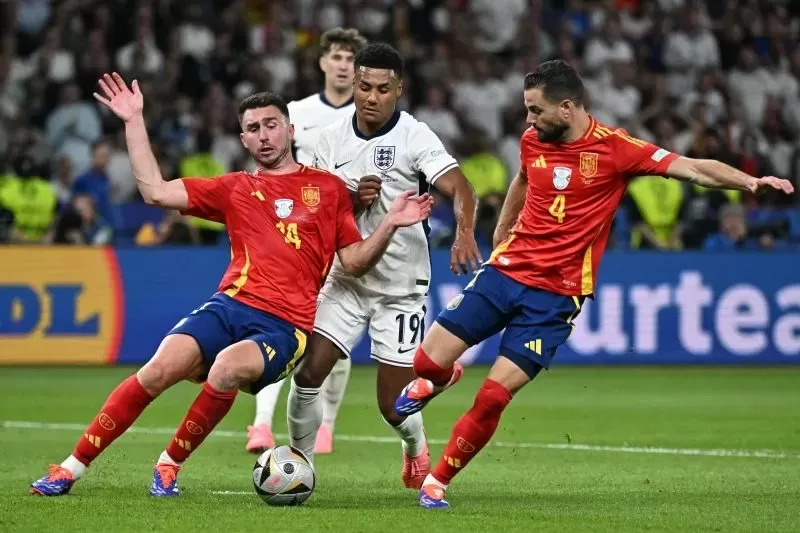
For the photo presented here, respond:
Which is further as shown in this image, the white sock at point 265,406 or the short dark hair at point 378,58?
the white sock at point 265,406

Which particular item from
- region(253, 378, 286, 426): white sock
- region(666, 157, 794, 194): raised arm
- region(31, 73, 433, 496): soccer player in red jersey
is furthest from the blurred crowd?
region(666, 157, 794, 194): raised arm

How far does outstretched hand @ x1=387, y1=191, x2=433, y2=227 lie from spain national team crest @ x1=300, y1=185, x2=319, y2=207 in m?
0.41

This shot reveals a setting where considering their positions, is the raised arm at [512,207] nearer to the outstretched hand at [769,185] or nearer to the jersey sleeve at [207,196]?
the outstretched hand at [769,185]

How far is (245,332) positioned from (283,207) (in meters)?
0.73

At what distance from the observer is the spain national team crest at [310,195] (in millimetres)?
8133

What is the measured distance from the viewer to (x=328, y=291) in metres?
8.88

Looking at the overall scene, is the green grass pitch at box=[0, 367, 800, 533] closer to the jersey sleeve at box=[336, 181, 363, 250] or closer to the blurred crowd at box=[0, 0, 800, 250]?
the jersey sleeve at box=[336, 181, 363, 250]

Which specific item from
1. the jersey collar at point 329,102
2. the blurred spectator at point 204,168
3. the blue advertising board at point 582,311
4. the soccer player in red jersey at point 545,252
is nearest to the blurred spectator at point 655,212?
the blue advertising board at point 582,311

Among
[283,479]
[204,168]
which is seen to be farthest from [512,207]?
[204,168]

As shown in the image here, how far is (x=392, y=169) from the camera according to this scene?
28.6 feet

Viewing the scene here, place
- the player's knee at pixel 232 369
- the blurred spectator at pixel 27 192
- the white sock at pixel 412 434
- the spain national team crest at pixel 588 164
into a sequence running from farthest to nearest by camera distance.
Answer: the blurred spectator at pixel 27 192, the white sock at pixel 412 434, the spain national team crest at pixel 588 164, the player's knee at pixel 232 369

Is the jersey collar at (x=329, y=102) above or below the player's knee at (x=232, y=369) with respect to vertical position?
above

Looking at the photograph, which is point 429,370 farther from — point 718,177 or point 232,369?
point 718,177

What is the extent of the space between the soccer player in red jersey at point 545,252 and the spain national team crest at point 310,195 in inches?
36.4
